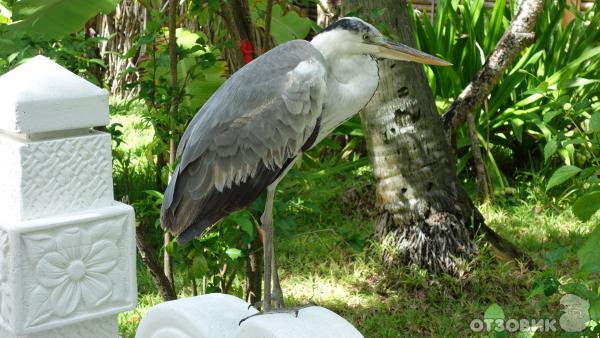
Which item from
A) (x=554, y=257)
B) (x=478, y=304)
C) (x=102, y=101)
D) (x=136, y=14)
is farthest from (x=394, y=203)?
(x=136, y=14)

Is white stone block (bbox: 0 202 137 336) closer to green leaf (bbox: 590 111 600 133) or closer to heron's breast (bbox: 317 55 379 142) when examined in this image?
heron's breast (bbox: 317 55 379 142)

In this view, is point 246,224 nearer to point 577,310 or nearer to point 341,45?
point 341,45

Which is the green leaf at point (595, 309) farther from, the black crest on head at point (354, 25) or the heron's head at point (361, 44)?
the black crest on head at point (354, 25)

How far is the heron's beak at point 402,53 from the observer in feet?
8.39

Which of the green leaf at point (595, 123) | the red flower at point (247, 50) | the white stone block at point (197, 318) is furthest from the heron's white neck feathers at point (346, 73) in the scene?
the red flower at point (247, 50)

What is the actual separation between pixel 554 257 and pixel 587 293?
15cm

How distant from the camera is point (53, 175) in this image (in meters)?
1.90

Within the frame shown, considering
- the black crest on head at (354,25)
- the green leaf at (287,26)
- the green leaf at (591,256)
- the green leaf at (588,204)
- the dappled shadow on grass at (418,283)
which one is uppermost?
the green leaf at (287,26)

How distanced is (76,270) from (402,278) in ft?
9.58

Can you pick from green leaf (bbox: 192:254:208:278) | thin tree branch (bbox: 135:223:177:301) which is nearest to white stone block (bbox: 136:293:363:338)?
green leaf (bbox: 192:254:208:278)

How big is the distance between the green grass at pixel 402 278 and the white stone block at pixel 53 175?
147cm

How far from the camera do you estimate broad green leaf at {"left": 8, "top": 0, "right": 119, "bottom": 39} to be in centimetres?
441

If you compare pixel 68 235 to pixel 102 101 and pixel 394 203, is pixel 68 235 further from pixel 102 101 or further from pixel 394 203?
pixel 394 203

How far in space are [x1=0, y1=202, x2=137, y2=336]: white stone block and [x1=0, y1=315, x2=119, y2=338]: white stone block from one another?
1.5 inches
